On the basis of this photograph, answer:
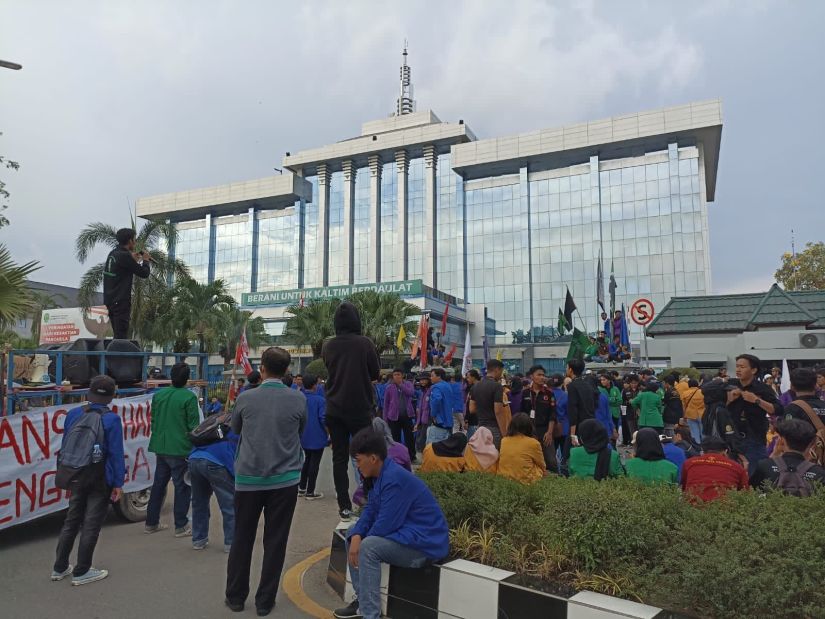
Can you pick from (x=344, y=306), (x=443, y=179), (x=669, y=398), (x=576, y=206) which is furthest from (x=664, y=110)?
(x=344, y=306)

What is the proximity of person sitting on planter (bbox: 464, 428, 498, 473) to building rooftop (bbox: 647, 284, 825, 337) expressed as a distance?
20.7 metres

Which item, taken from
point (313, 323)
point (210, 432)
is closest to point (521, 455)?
point (210, 432)

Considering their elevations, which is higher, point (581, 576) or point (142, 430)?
point (142, 430)

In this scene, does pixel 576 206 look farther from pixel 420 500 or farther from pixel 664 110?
pixel 420 500

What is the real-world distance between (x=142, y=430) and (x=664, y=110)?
53914 millimetres

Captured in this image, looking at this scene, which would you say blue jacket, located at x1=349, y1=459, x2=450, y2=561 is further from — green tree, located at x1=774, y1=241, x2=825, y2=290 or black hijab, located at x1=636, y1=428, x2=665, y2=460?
green tree, located at x1=774, y1=241, x2=825, y2=290

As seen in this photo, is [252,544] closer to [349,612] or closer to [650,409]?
[349,612]

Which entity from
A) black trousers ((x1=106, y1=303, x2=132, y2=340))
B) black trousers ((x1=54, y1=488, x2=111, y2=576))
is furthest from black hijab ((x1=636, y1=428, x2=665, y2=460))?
black trousers ((x1=106, y1=303, x2=132, y2=340))

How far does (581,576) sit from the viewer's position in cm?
385

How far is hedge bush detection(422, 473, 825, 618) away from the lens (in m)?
3.24

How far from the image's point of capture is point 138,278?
27.8 meters

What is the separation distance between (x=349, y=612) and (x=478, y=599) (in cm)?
95

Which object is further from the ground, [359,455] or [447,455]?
[359,455]

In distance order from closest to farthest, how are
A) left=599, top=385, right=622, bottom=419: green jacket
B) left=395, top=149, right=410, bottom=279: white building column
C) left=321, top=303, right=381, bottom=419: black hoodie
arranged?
left=321, top=303, right=381, bottom=419: black hoodie < left=599, top=385, right=622, bottom=419: green jacket < left=395, top=149, right=410, bottom=279: white building column
